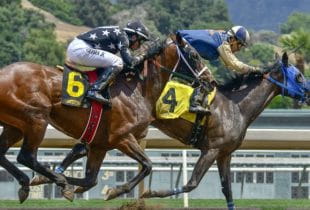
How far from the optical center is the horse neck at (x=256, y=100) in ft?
40.5

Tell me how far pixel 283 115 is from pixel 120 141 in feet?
52.2

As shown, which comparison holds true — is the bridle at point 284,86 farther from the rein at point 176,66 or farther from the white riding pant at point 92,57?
the white riding pant at point 92,57

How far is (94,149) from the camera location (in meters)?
11.4

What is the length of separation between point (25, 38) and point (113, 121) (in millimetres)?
93015

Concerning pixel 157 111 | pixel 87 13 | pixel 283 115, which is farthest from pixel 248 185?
pixel 87 13

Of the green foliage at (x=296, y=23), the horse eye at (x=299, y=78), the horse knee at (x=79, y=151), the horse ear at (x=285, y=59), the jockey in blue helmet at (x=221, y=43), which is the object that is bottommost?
the green foliage at (x=296, y=23)

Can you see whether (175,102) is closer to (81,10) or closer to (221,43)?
(221,43)

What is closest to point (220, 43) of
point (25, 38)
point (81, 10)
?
point (25, 38)

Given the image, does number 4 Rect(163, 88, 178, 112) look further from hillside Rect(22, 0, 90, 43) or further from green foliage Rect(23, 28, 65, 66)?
hillside Rect(22, 0, 90, 43)

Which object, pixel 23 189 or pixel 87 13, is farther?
pixel 87 13

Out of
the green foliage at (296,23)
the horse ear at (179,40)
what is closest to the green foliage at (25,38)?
the green foliage at (296,23)

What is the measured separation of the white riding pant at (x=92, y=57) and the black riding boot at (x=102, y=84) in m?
0.07

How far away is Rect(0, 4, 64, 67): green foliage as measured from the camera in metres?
91.7

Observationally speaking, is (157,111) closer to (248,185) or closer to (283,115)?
(248,185)
